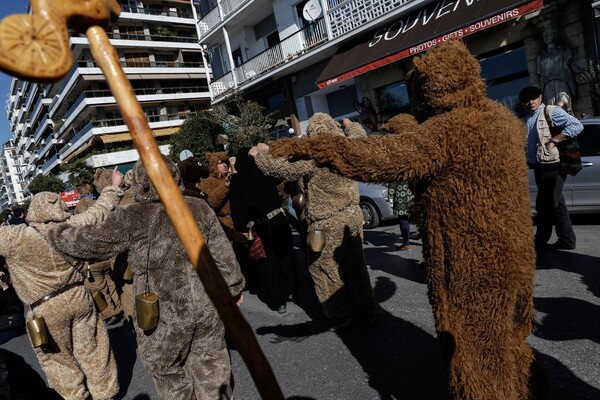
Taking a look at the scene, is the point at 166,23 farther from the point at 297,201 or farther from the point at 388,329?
the point at 388,329

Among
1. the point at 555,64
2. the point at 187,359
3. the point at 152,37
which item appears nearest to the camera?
the point at 187,359

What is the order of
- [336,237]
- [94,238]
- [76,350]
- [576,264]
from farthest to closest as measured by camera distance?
[576,264], [336,237], [76,350], [94,238]

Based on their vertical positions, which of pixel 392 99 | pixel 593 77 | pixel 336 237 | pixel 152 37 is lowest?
pixel 336 237

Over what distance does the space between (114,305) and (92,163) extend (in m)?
32.0

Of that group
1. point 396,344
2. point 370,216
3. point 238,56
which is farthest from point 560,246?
point 238,56

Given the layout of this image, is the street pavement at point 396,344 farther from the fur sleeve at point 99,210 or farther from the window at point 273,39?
the window at point 273,39

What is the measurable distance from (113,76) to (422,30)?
11093 mm

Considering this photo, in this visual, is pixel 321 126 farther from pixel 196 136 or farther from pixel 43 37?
pixel 196 136

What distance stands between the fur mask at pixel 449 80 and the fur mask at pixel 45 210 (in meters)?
2.72

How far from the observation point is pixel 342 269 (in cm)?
357

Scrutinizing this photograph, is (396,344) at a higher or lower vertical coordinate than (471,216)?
lower

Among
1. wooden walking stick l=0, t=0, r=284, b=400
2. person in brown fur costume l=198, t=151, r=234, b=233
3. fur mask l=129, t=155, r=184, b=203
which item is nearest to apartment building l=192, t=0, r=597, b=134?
person in brown fur costume l=198, t=151, r=234, b=233

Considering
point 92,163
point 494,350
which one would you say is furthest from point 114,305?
point 92,163

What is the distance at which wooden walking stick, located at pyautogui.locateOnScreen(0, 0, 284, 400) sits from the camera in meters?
0.73
